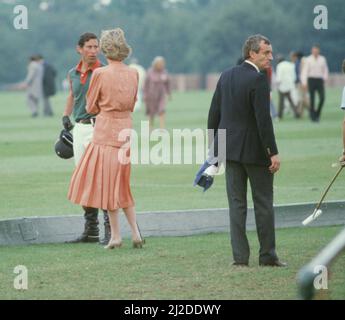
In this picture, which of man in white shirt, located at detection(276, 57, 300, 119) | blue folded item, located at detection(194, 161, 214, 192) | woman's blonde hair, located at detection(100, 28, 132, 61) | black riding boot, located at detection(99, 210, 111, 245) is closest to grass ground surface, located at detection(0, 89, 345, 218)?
black riding boot, located at detection(99, 210, 111, 245)

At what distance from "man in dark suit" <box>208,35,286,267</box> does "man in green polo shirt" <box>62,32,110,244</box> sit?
6.20ft

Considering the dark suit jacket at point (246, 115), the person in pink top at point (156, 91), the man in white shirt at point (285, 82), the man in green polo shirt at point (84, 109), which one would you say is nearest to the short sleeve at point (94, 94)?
the man in green polo shirt at point (84, 109)

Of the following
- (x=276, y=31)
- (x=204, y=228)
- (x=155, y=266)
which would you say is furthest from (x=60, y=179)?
(x=276, y=31)

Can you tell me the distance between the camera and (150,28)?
124875mm

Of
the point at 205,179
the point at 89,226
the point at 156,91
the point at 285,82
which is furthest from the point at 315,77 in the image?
the point at 205,179

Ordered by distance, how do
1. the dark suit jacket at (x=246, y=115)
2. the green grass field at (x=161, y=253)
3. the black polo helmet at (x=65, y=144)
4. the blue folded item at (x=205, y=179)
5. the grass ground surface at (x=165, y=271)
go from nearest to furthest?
the grass ground surface at (x=165, y=271), the green grass field at (x=161, y=253), the dark suit jacket at (x=246, y=115), the blue folded item at (x=205, y=179), the black polo helmet at (x=65, y=144)

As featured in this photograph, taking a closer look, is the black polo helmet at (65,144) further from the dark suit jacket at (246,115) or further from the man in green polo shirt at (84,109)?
the dark suit jacket at (246,115)

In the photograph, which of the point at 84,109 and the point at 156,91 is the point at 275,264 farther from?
the point at 156,91

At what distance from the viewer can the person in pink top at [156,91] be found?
99.1 feet

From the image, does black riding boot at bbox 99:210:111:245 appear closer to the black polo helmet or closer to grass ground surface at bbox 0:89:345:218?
the black polo helmet

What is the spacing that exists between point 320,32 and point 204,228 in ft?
278

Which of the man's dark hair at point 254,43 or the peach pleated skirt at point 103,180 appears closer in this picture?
the man's dark hair at point 254,43

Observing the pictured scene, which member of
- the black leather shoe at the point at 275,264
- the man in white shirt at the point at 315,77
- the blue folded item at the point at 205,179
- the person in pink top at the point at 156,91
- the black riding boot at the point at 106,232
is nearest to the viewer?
the black leather shoe at the point at 275,264
